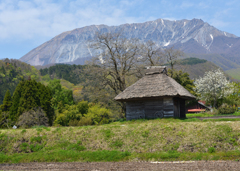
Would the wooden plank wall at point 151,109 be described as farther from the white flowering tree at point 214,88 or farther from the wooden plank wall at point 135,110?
the white flowering tree at point 214,88

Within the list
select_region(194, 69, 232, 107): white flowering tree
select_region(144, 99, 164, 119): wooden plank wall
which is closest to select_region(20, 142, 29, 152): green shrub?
select_region(144, 99, 164, 119): wooden plank wall

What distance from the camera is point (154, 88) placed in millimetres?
21703

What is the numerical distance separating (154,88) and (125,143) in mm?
9794

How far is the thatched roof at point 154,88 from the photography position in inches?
814

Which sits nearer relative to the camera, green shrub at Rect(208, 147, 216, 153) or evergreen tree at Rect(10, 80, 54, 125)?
green shrub at Rect(208, 147, 216, 153)

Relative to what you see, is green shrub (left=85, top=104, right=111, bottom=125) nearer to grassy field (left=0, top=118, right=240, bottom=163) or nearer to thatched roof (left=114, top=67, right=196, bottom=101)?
thatched roof (left=114, top=67, right=196, bottom=101)

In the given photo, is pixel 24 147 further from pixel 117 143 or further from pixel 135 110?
pixel 135 110

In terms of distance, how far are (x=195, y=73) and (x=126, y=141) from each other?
479 feet

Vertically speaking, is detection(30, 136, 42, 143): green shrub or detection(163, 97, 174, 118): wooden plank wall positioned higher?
detection(163, 97, 174, 118): wooden plank wall

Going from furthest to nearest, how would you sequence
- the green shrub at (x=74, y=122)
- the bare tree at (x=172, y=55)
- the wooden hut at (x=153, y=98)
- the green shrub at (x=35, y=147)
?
the bare tree at (x=172, y=55) → the green shrub at (x=74, y=122) → the wooden hut at (x=153, y=98) → the green shrub at (x=35, y=147)

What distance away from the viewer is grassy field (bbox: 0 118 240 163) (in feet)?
36.6

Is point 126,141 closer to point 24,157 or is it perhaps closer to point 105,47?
point 24,157

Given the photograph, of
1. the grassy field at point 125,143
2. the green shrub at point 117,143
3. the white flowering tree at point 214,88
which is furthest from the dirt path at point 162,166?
the white flowering tree at point 214,88

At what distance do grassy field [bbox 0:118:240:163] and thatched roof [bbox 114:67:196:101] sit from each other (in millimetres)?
6879
